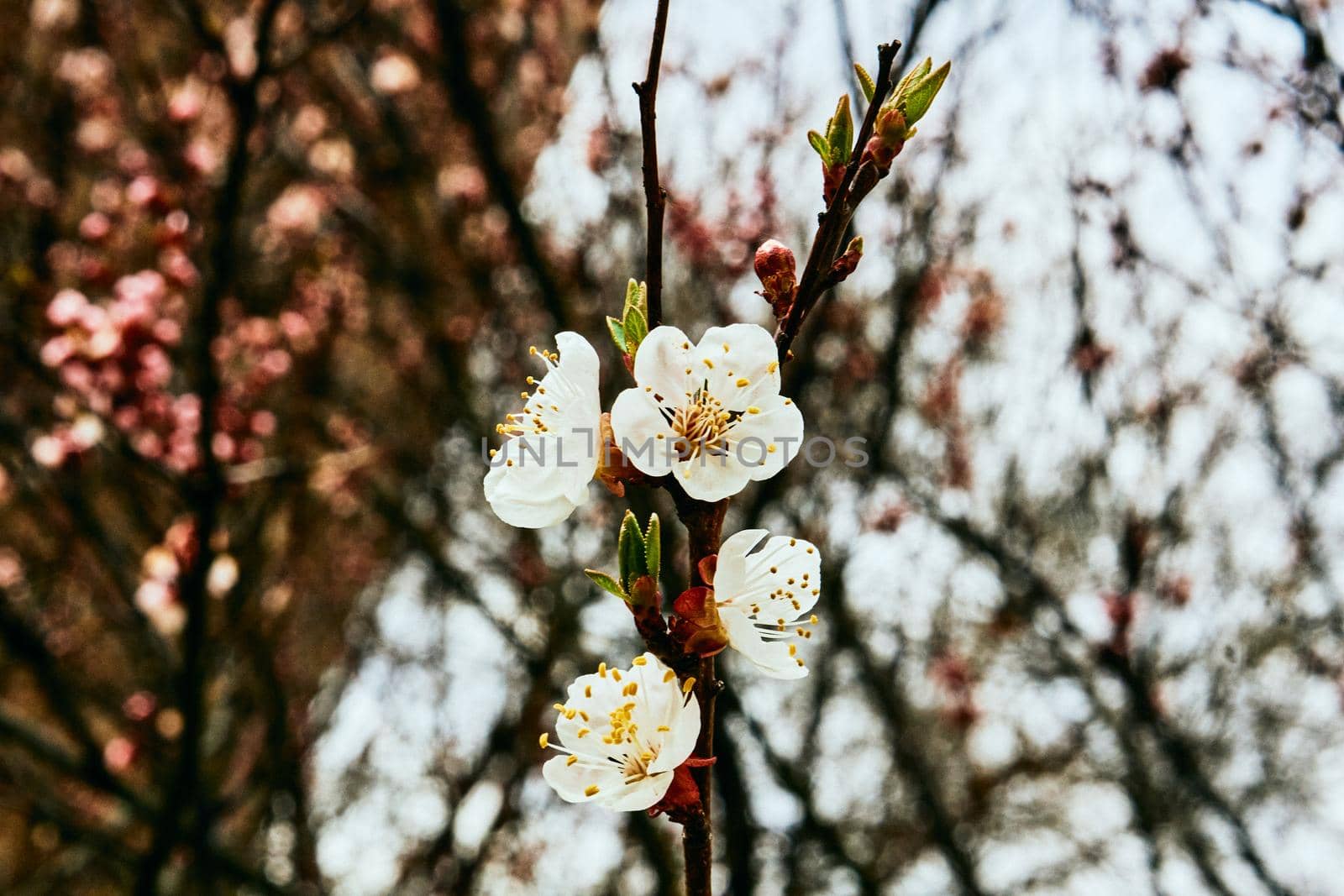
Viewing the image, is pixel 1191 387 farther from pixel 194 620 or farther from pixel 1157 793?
pixel 194 620

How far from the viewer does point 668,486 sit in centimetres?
95

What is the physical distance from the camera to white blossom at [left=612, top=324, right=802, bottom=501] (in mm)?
921

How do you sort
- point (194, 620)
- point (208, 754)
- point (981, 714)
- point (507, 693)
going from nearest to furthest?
1. point (194, 620)
2. point (208, 754)
3. point (507, 693)
4. point (981, 714)

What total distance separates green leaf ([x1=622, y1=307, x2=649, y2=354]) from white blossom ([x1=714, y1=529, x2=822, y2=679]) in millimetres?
216

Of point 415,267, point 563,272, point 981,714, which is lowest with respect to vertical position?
point 981,714

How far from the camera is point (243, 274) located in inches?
170

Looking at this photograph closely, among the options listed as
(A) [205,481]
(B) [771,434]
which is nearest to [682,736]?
(B) [771,434]

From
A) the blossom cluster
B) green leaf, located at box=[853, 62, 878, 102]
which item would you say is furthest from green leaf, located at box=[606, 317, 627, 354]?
green leaf, located at box=[853, 62, 878, 102]

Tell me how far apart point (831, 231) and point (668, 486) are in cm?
29

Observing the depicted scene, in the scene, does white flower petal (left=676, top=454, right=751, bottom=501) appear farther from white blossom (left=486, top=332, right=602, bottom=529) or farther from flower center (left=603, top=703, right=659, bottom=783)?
flower center (left=603, top=703, right=659, bottom=783)

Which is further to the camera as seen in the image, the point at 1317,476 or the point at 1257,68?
the point at 1317,476

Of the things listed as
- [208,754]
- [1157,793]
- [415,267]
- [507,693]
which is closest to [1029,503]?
[1157,793]

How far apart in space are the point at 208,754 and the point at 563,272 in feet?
7.76

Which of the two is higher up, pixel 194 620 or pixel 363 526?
pixel 194 620
